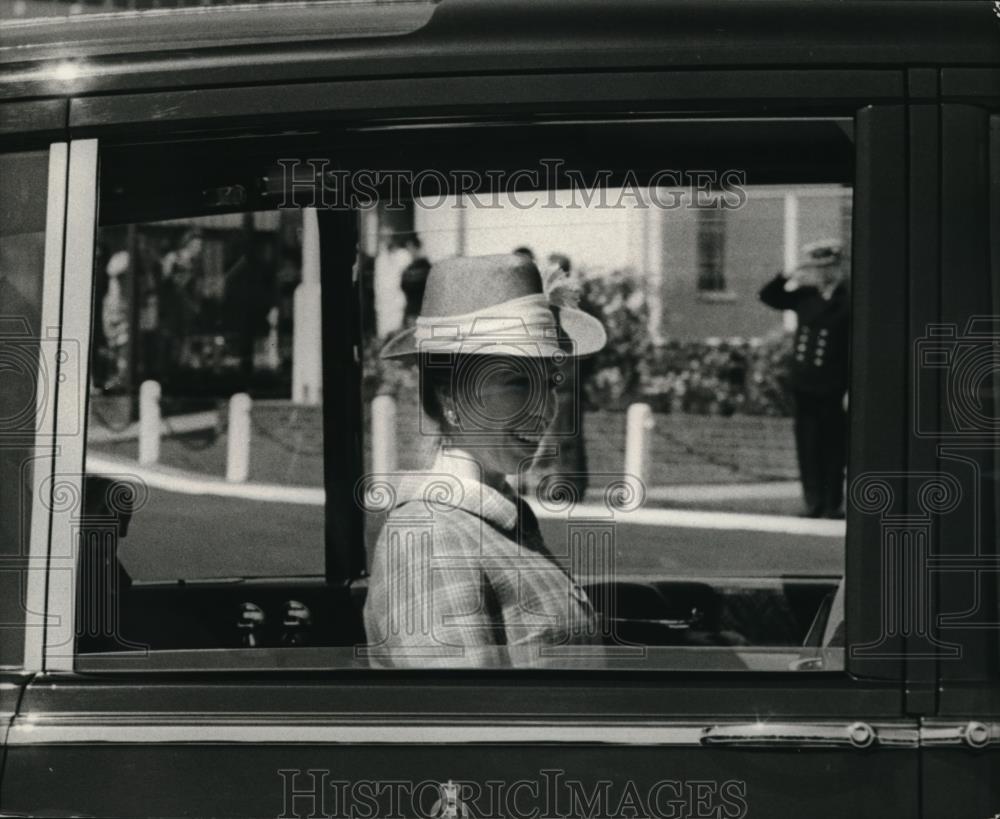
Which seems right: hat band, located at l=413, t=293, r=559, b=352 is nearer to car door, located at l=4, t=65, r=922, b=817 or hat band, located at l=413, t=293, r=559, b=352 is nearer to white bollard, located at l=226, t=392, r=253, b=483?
car door, located at l=4, t=65, r=922, b=817

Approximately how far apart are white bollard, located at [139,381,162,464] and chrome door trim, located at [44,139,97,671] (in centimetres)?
56

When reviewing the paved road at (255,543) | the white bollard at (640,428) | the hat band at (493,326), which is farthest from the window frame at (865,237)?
the white bollard at (640,428)

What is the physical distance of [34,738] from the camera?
5.99ft

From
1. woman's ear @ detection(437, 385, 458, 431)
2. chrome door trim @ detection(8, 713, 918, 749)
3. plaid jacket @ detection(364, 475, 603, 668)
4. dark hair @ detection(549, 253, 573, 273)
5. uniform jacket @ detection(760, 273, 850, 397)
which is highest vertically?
uniform jacket @ detection(760, 273, 850, 397)

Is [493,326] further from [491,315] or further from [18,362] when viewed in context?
[18,362]

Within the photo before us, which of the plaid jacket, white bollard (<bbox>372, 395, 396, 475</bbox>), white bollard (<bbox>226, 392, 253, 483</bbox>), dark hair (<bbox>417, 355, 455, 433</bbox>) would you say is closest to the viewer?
the plaid jacket

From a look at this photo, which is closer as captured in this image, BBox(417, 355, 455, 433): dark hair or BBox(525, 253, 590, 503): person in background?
BBox(417, 355, 455, 433): dark hair

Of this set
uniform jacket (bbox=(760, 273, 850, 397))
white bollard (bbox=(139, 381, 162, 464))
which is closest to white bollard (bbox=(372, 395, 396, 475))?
white bollard (bbox=(139, 381, 162, 464))

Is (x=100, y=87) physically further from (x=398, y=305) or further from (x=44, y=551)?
(x=398, y=305)

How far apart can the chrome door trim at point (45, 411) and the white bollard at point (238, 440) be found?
1.34 metres

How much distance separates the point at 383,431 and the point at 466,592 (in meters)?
1.36

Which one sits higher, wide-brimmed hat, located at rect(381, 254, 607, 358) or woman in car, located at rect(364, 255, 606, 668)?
wide-brimmed hat, located at rect(381, 254, 607, 358)

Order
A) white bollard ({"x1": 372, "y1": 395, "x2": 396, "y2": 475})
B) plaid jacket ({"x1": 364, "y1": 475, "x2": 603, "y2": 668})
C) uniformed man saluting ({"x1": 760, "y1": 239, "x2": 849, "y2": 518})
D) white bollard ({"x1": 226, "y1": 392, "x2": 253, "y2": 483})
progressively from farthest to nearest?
uniformed man saluting ({"x1": 760, "y1": 239, "x2": 849, "y2": 518}), white bollard ({"x1": 226, "y1": 392, "x2": 253, "y2": 483}), white bollard ({"x1": 372, "y1": 395, "x2": 396, "y2": 475}), plaid jacket ({"x1": 364, "y1": 475, "x2": 603, "y2": 668})

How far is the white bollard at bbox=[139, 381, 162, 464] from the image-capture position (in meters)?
2.61
